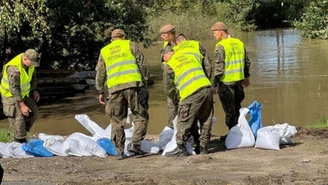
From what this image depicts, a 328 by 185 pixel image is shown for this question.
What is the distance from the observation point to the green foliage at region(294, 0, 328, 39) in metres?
33.6

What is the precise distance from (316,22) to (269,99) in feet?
70.1

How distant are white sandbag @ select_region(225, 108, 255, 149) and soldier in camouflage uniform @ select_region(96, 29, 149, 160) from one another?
1318mm

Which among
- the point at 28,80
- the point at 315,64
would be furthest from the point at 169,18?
the point at 28,80

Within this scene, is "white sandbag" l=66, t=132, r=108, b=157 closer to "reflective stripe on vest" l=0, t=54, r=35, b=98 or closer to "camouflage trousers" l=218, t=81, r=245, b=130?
"reflective stripe on vest" l=0, t=54, r=35, b=98

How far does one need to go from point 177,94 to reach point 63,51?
45.2 feet

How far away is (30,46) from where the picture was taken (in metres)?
19.0

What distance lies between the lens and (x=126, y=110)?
770 centimetres

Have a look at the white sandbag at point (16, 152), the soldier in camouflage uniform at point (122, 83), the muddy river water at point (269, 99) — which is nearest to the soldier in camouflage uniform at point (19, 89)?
the white sandbag at point (16, 152)

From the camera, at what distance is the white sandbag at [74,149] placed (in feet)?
26.0

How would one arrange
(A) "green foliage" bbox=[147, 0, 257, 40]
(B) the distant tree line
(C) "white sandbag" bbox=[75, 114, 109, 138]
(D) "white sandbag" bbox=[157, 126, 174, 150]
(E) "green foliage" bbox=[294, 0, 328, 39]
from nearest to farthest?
(D) "white sandbag" bbox=[157, 126, 174, 150] < (C) "white sandbag" bbox=[75, 114, 109, 138] < (B) the distant tree line < (E) "green foliage" bbox=[294, 0, 328, 39] < (A) "green foliage" bbox=[147, 0, 257, 40]

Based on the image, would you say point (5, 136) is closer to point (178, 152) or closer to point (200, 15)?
point (178, 152)

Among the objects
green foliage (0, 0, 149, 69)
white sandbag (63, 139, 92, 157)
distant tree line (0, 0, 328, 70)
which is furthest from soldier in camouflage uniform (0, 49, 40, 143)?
green foliage (0, 0, 149, 69)

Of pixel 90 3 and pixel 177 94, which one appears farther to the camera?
pixel 90 3

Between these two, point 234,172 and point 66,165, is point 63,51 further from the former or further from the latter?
point 234,172
